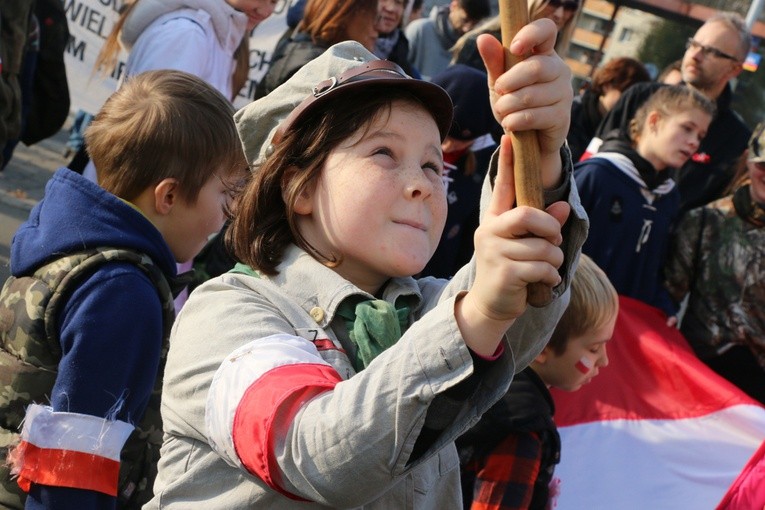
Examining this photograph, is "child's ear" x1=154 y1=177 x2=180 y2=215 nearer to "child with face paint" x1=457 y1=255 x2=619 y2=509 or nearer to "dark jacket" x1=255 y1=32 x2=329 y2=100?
"child with face paint" x1=457 y1=255 x2=619 y2=509

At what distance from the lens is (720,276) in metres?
4.89

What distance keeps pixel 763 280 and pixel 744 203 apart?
371 millimetres

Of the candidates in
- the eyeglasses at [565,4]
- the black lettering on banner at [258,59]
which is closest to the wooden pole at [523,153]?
the eyeglasses at [565,4]

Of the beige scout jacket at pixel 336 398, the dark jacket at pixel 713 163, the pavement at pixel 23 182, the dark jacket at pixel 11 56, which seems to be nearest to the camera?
the beige scout jacket at pixel 336 398

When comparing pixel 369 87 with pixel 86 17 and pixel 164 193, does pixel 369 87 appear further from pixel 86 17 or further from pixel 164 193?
pixel 86 17

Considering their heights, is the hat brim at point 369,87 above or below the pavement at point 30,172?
above

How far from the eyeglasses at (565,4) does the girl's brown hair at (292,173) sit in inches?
136

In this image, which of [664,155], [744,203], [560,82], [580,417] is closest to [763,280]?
[744,203]

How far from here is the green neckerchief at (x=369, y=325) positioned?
5.55 ft

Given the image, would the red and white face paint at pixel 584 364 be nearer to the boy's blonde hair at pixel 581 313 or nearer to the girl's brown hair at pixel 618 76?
the boy's blonde hair at pixel 581 313

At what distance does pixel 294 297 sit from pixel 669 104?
3.62 metres

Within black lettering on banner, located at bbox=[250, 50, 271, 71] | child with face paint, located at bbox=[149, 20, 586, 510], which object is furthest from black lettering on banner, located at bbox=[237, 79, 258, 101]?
child with face paint, located at bbox=[149, 20, 586, 510]

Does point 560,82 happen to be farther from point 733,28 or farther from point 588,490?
point 733,28

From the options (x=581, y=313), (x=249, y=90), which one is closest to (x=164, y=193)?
(x=581, y=313)
